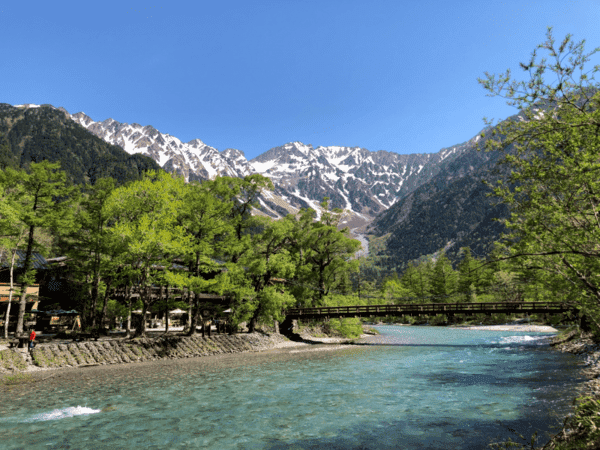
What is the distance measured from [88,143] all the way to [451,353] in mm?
201520

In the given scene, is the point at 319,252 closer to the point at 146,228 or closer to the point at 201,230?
the point at 201,230

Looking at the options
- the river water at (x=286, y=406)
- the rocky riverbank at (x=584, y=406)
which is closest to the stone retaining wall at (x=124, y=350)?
the river water at (x=286, y=406)

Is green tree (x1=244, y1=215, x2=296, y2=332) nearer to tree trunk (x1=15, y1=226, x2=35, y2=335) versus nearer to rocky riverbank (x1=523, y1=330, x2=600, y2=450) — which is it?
tree trunk (x1=15, y1=226, x2=35, y2=335)

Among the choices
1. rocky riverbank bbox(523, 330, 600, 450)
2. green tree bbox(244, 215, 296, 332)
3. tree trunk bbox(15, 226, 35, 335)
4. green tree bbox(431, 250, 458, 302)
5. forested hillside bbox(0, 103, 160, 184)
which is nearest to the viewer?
rocky riverbank bbox(523, 330, 600, 450)

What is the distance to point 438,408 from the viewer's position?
44.9ft

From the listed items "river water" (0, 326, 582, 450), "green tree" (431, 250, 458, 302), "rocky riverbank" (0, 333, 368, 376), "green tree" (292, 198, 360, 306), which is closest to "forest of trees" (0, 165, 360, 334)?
"green tree" (292, 198, 360, 306)

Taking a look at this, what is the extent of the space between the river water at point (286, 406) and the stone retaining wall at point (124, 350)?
6.50ft

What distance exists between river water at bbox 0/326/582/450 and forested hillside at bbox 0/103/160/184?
508 ft

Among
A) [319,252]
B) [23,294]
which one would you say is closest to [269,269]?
[319,252]

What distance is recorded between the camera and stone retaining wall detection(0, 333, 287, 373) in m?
21.4

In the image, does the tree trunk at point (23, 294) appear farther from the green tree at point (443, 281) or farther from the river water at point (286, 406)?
the green tree at point (443, 281)

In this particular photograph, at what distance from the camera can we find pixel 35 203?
26031 millimetres

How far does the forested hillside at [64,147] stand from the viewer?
159125 millimetres

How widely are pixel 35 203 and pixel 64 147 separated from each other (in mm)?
175189
